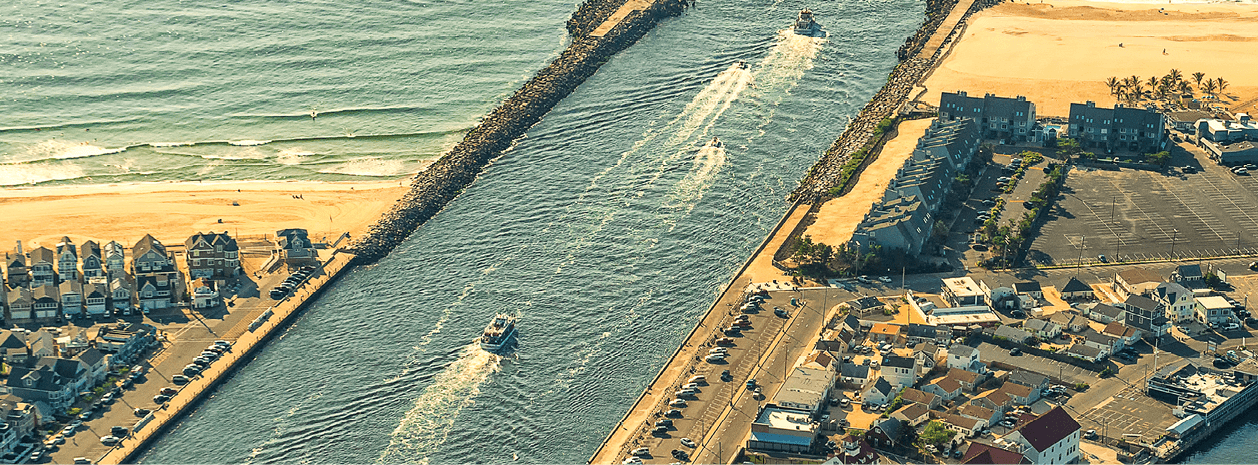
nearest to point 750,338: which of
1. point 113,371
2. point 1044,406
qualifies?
point 1044,406

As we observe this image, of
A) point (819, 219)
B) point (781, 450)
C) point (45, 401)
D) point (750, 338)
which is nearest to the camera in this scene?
point (781, 450)

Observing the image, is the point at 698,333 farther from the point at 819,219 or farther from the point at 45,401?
the point at 45,401

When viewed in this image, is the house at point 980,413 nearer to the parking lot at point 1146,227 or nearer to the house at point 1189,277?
the house at point 1189,277

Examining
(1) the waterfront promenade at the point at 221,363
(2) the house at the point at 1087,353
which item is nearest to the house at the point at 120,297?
(1) the waterfront promenade at the point at 221,363

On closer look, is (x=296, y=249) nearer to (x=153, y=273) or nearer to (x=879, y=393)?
(x=153, y=273)

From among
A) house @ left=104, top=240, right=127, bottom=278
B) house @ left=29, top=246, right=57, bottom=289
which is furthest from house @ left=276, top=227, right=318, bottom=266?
house @ left=29, top=246, right=57, bottom=289

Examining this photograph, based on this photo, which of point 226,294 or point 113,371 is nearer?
point 113,371

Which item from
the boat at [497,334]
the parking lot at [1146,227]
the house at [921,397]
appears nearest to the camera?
the house at [921,397]
